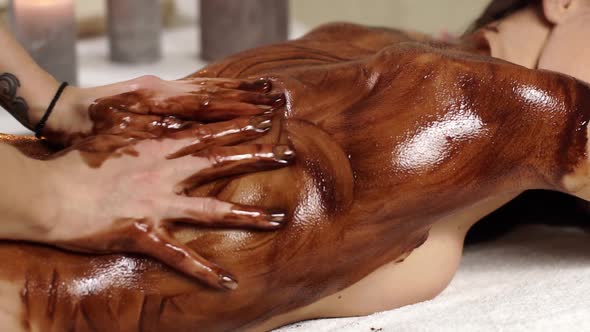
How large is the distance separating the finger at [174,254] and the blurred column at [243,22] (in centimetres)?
124

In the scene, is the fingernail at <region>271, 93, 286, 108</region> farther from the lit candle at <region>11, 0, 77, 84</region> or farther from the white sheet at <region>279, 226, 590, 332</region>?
the lit candle at <region>11, 0, 77, 84</region>

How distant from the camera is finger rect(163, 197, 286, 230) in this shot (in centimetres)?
100

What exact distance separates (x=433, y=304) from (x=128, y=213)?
0.40 m

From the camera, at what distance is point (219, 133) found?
1.07 metres

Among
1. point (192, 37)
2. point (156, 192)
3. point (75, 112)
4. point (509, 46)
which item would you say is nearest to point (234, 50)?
point (192, 37)

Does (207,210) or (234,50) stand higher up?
(207,210)

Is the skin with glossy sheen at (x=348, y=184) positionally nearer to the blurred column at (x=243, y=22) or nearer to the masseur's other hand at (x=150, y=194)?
the masseur's other hand at (x=150, y=194)

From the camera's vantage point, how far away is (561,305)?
114 centimetres

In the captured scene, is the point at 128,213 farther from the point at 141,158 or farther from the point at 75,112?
the point at 75,112

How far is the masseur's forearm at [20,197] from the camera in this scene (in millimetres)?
941

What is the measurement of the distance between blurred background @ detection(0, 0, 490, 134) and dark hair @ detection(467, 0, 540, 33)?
17.8 inches

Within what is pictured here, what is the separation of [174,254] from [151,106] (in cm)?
20

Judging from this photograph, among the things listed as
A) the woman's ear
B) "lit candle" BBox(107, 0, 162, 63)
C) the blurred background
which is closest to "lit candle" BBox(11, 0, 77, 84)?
the blurred background

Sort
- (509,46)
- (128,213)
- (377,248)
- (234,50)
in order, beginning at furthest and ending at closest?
1. (234,50)
2. (509,46)
3. (377,248)
4. (128,213)
